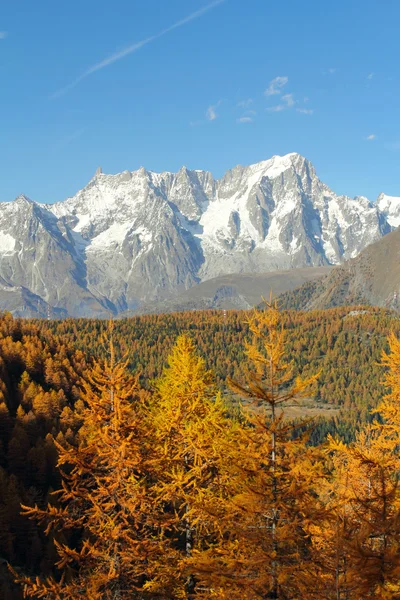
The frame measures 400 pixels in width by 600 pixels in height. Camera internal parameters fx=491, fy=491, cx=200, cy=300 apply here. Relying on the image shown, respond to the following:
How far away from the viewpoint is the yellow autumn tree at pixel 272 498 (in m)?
13.2

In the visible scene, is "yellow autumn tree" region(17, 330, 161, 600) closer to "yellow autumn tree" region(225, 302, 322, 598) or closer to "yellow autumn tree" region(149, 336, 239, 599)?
"yellow autumn tree" region(149, 336, 239, 599)

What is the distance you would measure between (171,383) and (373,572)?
19034mm

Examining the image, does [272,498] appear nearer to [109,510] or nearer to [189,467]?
[109,510]

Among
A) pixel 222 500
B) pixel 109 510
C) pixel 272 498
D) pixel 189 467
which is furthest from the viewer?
pixel 189 467

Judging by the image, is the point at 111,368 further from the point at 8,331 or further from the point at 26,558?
the point at 8,331

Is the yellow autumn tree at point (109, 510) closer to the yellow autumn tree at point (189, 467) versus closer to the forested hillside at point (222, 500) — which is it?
the forested hillside at point (222, 500)

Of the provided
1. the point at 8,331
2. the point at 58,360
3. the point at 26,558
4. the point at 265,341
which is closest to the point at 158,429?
the point at 265,341

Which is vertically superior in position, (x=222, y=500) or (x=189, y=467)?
(x=222, y=500)

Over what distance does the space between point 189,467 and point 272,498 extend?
1011 centimetres

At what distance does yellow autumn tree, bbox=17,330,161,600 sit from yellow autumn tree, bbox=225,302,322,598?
12.6ft

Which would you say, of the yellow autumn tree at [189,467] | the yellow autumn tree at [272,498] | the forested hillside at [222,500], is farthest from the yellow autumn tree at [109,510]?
the yellow autumn tree at [272,498]

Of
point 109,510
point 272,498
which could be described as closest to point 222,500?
point 109,510

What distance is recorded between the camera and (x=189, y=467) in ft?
77.3

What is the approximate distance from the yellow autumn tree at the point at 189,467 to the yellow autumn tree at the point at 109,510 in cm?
106
